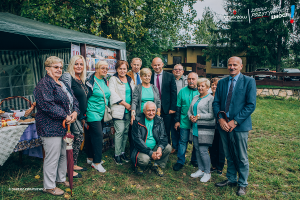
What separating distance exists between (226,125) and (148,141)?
1.34 meters

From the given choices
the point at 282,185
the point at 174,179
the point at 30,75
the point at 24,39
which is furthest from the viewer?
the point at 30,75

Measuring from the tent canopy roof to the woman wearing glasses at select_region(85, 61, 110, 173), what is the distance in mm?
1286

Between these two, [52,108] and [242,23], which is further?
[242,23]

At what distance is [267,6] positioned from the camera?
15461 mm

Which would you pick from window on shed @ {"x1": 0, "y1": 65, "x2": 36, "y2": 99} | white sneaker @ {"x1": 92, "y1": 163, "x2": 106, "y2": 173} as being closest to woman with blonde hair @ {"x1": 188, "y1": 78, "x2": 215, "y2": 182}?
Result: white sneaker @ {"x1": 92, "y1": 163, "x2": 106, "y2": 173}

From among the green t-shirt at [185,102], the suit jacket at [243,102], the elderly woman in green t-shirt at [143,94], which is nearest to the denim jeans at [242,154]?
the suit jacket at [243,102]

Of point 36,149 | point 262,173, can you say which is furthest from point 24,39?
point 262,173

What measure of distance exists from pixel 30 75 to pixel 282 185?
7.32 metres

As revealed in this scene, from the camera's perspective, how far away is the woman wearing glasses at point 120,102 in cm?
370

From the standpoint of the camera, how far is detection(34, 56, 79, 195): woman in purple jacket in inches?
98.8

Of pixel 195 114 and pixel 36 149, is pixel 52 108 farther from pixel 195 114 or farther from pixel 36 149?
pixel 195 114

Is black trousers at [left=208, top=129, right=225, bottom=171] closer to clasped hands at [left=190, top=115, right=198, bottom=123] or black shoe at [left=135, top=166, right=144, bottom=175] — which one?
clasped hands at [left=190, top=115, right=198, bottom=123]

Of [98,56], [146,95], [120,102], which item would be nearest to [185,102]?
[146,95]

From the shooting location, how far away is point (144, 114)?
351 centimetres
